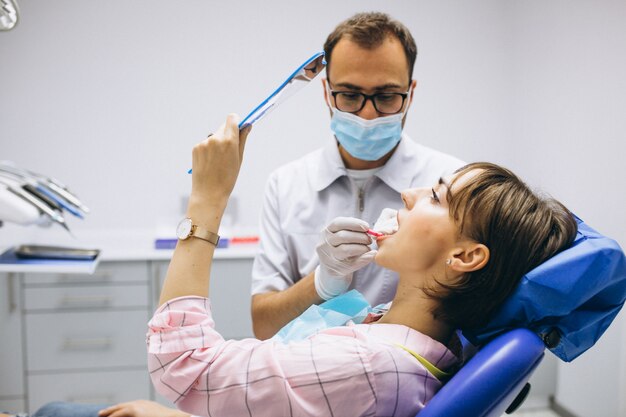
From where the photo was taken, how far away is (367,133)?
4.78ft

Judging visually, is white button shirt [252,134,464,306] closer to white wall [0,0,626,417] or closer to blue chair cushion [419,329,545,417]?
blue chair cushion [419,329,545,417]

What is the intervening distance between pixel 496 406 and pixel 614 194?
1912 mm

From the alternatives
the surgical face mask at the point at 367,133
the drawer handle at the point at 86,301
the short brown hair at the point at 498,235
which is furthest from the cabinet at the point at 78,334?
the short brown hair at the point at 498,235

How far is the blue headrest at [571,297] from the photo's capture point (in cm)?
85

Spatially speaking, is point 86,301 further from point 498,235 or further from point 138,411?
point 498,235

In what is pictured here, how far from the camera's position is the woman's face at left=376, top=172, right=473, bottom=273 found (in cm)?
107

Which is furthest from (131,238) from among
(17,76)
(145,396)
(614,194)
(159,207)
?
(614,194)

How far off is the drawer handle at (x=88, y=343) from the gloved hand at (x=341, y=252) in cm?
178

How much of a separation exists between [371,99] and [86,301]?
1.93m

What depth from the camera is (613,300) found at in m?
0.91

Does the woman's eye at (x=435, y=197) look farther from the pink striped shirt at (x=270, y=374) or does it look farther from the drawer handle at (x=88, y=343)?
the drawer handle at (x=88, y=343)

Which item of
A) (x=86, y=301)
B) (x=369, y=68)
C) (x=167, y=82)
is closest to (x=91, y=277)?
(x=86, y=301)

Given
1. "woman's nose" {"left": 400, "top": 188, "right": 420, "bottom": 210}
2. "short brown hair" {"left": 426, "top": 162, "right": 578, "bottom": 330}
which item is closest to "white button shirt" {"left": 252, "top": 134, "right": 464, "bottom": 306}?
"woman's nose" {"left": 400, "top": 188, "right": 420, "bottom": 210}

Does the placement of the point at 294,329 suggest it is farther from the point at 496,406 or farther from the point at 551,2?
the point at 551,2
